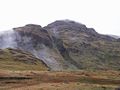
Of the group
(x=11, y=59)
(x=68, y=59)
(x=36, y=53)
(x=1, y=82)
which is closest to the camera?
(x=1, y=82)

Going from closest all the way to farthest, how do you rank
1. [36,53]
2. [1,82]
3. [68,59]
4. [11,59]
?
1. [1,82]
2. [11,59]
3. [36,53]
4. [68,59]

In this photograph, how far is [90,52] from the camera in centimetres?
19488

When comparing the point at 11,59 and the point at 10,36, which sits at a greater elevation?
the point at 10,36

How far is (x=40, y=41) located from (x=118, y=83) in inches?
4503

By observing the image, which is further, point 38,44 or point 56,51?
point 56,51

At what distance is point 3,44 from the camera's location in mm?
169625

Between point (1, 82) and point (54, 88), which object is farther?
point (1, 82)

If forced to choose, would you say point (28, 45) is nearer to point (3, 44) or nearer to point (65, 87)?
point (3, 44)

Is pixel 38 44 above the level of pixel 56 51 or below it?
above

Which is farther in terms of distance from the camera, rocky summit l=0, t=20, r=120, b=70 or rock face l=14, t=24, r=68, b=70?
rocky summit l=0, t=20, r=120, b=70

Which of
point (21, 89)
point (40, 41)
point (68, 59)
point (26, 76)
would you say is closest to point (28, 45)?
point (40, 41)

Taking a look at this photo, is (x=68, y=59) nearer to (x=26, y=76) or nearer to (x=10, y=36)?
(x=10, y=36)

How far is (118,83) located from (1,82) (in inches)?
834

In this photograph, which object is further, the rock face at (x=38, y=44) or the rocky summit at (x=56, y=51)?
the rocky summit at (x=56, y=51)
